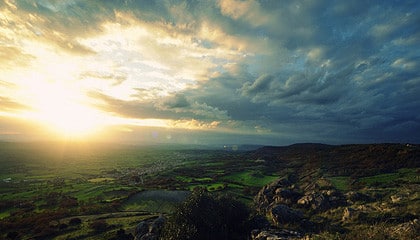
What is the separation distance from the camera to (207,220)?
46.9 metres

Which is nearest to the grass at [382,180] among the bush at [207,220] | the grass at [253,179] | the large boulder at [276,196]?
the large boulder at [276,196]

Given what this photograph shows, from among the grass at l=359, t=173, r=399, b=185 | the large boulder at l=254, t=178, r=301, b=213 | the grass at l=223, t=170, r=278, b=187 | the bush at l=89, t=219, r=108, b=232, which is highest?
the grass at l=359, t=173, r=399, b=185

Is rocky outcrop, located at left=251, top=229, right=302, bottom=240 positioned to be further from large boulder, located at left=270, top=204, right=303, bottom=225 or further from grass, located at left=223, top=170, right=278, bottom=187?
grass, located at left=223, top=170, right=278, bottom=187

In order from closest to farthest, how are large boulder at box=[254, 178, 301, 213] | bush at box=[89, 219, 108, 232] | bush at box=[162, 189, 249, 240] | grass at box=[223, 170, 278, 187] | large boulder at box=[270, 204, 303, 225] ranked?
bush at box=[162, 189, 249, 240]
large boulder at box=[270, 204, 303, 225]
bush at box=[89, 219, 108, 232]
large boulder at box=[254, 178, 301, 213]
grass at box=[223, 170, 278, 187]

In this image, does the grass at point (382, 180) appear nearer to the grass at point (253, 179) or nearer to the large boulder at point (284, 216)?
the large boulder at point (284, 216)

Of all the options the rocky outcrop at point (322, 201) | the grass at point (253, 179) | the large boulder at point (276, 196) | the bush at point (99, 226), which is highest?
the rocky outcrop at point (322, 201)

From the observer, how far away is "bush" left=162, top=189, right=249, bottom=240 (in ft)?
138

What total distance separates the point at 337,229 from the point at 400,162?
91.5 m

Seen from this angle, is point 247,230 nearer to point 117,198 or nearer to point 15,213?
point 117,198

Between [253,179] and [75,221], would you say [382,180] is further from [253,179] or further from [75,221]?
[75,221]

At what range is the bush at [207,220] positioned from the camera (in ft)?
138

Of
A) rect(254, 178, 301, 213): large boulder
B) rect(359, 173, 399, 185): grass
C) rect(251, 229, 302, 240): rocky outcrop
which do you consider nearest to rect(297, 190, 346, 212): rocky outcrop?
rect(254, 178, 301, 213): large boulder

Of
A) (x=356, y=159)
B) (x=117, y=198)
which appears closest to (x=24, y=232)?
(x=117, y=198)

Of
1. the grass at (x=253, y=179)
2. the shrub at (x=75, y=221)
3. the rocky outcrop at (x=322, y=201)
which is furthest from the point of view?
the grass at (x=253, y=179)
